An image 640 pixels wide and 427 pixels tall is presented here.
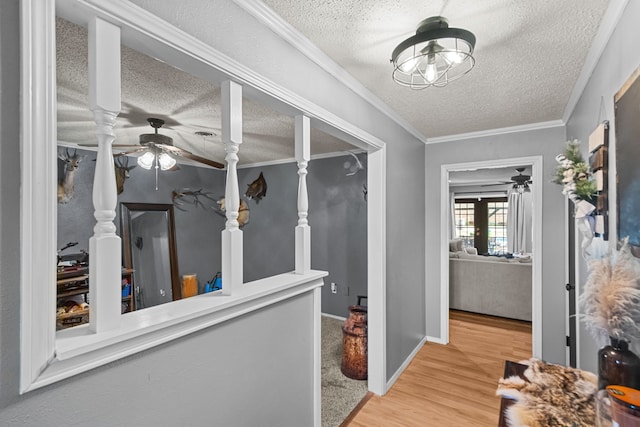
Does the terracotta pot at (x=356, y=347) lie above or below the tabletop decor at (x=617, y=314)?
below

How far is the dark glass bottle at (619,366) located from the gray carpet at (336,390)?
1.80m

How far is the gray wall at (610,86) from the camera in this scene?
118 cm

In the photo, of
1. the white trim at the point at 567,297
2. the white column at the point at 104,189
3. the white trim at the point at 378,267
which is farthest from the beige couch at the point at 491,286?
the white column at the point at 104,189

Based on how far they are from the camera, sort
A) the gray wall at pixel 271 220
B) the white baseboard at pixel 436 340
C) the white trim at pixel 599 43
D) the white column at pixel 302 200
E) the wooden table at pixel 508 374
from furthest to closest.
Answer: the gray wall at pixel 271 220 < the white baseboard at pixel 436 340 < the white column at pixel 302 200 < the white trim at pixel 599 43 < the wooden table at pixel 508 374

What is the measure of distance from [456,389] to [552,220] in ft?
6.18

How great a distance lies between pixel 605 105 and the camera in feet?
5.04

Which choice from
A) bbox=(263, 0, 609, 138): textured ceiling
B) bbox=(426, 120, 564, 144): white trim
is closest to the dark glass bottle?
bbox=(263, 0, 609, 138): textured ceiling

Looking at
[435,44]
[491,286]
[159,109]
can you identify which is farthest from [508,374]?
[491,286]

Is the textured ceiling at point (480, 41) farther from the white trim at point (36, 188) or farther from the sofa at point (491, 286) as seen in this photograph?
the sofa at point (491, 286)

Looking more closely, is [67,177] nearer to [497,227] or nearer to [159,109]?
[159,109]

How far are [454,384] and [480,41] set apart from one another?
2702 millimetres

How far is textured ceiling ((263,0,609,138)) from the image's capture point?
1360mm

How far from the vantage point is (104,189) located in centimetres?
86

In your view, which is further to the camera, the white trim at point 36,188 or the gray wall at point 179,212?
the gray wall at point 179,212
